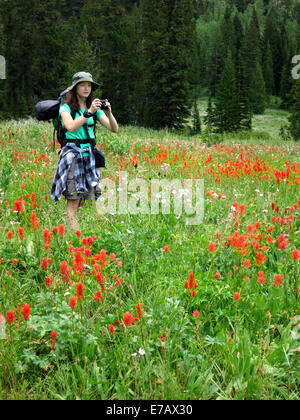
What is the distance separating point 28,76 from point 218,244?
44.2 metres

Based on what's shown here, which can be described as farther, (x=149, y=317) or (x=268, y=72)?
(x=268, y=72)

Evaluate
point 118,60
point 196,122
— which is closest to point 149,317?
point 118,60

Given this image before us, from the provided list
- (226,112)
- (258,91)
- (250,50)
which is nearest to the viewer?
(226,112)

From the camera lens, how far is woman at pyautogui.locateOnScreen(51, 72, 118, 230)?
15.1ft

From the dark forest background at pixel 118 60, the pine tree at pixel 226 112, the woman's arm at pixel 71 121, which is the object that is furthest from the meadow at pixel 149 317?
the pine tree at pixel 226 112

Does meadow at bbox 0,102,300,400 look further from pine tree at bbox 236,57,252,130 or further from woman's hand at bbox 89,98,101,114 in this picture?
pine tree at bbox 236,57,252,130

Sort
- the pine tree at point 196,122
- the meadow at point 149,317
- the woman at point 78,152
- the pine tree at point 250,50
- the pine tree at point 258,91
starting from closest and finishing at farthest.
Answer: the meadow at point 149,317 < the woman at point 78,152 < the pine tree at point 196,122 < the pine tree at point 258,91 < the pine tree at point 250,50

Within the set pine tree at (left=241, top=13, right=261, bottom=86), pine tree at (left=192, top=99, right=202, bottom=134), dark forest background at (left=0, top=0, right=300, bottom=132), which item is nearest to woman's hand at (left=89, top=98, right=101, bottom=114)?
dark forest background at (left=0, top=0, right=300, bottom=132)

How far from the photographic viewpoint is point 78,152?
4.69m

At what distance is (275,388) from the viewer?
85.5 inches

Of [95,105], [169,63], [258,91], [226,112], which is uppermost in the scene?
[258,91]

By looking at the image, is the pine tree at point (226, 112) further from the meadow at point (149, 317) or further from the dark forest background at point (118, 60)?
the meadow at point (149, 317)

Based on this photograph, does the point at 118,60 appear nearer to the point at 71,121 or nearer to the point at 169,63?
the point at 169,63

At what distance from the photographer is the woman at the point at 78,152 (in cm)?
460
